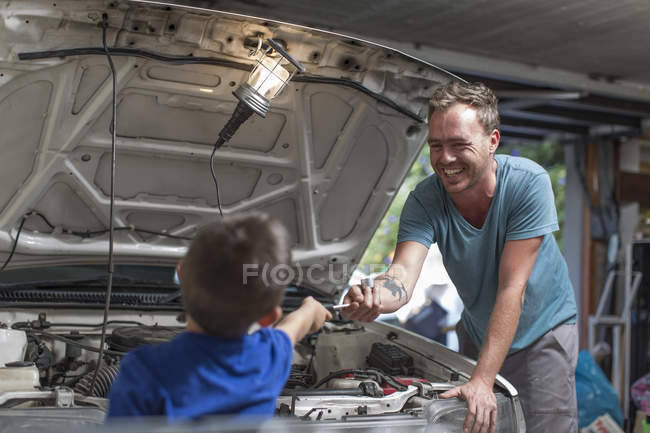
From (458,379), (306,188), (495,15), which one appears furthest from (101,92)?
(495,15)

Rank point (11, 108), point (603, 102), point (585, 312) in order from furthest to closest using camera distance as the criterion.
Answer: point (585, 312) < point (603, 102) < point (11, 108)

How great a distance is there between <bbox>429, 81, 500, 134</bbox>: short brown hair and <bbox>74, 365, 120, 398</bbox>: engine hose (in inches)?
58.0

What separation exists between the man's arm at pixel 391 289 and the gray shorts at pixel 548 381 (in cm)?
57

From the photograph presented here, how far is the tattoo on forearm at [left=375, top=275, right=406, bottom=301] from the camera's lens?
2.33 metres

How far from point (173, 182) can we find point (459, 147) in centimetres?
125

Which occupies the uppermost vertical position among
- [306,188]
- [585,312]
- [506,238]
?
[306,188]

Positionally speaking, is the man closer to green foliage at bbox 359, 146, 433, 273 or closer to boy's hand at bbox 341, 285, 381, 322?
boy's hand at bbox 341, 285, 381, 322

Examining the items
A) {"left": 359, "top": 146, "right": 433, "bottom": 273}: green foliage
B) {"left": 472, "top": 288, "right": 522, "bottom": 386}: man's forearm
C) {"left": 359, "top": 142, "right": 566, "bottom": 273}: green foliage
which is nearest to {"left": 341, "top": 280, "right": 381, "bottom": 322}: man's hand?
{"left": 472, "top": 288, "right": 522, "bottom": 386}: man's forearm

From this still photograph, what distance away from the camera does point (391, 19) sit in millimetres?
4363

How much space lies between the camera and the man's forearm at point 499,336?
7.26ft

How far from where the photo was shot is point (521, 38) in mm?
4742

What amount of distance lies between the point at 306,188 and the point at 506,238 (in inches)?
38.6

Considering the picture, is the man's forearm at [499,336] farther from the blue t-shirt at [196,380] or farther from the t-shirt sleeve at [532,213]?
the blue t-shirt at [196,380]

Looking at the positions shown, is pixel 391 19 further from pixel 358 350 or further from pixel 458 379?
pixel 458 379
